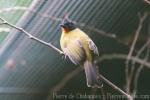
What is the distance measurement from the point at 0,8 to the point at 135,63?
0.90 meters

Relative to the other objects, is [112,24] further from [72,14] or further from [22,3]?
[22,3]

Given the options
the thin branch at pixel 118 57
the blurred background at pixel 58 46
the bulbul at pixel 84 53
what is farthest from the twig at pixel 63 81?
the bulbul at pixel 84 53

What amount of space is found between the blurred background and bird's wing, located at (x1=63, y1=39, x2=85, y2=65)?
0.65 m

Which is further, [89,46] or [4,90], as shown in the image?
[4,90]

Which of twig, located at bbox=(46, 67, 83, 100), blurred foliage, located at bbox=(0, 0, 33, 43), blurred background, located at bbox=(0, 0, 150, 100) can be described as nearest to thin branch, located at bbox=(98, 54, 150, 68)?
blurred background, located at bbox=(0, 0, 150, 100)

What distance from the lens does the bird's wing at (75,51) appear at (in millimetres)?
2238

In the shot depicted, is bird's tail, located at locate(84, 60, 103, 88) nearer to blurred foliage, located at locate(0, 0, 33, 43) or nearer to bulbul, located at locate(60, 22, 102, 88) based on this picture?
bulbul, located at locate(60, 22, 102, 88)

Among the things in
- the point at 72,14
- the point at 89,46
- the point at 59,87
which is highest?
the point at 72,14

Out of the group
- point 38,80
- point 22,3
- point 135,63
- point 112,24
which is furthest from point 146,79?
point 22,3

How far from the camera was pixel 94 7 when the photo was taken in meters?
3.09

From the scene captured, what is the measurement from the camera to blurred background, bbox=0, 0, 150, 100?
2.98 metres

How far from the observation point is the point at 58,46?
3.14 metres

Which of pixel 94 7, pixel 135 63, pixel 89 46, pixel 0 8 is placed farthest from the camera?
pixel 135 63

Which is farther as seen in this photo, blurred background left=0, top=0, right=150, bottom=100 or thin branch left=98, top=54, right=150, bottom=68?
thin branch left=98, top=54, right=150, bottom=68
